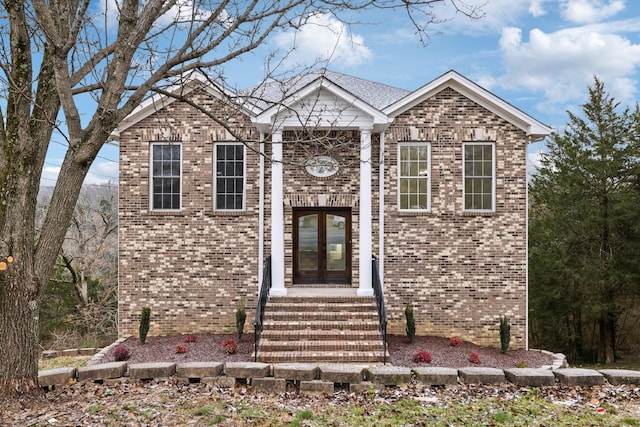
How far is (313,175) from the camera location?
10781mm

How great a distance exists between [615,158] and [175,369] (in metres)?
17.7

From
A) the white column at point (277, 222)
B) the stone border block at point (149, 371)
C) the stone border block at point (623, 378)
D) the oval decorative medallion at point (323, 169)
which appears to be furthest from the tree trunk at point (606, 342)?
the stone border block at point (149, 371)

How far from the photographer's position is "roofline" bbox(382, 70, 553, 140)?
10.5 metres

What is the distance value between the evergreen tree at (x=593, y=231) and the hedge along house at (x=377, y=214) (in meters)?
8.02

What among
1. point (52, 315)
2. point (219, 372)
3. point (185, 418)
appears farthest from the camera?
point (52, 315)

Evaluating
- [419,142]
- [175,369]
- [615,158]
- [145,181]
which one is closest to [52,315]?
[145,181]

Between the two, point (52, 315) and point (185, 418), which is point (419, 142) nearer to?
point (185, 418)

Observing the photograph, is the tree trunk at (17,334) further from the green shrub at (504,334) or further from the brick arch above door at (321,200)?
the green shrub at (504,334)

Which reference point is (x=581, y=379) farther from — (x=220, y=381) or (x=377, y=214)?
(x=377, y=214)

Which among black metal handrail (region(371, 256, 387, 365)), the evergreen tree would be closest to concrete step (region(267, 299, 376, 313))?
black metal handrail (region(371, 256, 387, 365))

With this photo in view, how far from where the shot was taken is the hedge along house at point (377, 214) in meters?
10.7

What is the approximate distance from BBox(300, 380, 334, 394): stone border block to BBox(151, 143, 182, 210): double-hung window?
6527 mm

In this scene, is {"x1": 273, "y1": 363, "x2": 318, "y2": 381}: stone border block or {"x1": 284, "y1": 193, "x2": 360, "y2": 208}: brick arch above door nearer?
{"x1": 273, "y1": 363, "x2": 318, "y2": 381}: stone border block

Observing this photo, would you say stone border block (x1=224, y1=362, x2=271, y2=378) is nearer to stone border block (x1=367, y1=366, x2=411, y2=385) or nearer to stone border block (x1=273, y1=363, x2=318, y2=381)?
stone border block (x1=273, y1=363, x2=318, y2=381)
